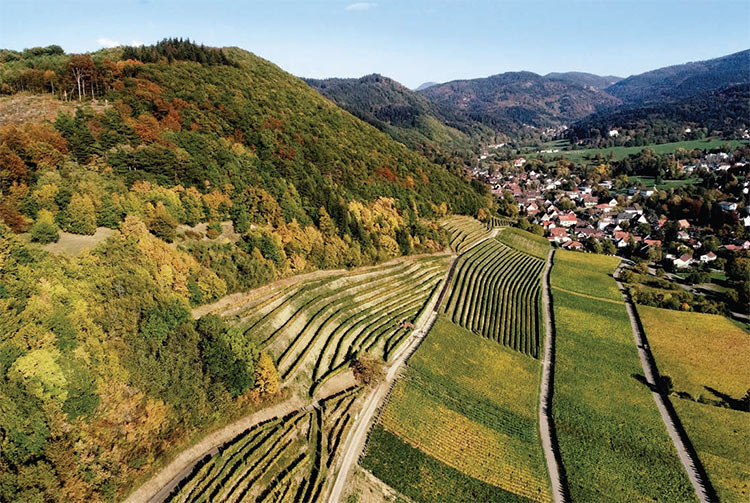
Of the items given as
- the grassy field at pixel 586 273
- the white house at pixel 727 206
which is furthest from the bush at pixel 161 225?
the white house at pixel 727 206

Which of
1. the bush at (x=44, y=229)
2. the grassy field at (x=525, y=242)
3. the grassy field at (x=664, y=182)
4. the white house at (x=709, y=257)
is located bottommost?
the white house at (x=709, y=257)

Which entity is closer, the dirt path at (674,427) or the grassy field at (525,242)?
the dirt path at (674,427)

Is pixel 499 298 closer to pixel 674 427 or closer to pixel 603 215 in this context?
pixel 674 427

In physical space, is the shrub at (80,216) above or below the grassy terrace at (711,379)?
above

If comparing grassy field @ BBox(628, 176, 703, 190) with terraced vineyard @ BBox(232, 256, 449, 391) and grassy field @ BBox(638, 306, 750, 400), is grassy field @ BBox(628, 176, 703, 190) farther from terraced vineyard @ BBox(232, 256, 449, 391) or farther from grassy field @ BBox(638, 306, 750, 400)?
terraced vineyard @ BBox(232, 256, 449, 391)

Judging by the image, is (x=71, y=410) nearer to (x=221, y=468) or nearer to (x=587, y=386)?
(x=221, y=468)

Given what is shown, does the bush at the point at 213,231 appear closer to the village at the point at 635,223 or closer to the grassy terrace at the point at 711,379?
the grassy terrace at the point at 711,379

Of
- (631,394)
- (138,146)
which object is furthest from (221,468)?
(631,394)
